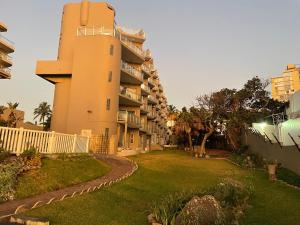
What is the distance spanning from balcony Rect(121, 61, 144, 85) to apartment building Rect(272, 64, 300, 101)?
118ft

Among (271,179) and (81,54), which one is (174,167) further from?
(81,54)

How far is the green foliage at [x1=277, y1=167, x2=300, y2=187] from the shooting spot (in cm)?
1989

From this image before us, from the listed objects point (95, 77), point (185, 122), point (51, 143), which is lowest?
point (51, 143)

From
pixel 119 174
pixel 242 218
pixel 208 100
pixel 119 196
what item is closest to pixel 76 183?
pixel 119 196

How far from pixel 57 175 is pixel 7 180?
368 cm

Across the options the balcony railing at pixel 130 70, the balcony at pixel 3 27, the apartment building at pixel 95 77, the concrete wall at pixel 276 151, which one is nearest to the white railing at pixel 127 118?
the apartment building at pixel 95 77

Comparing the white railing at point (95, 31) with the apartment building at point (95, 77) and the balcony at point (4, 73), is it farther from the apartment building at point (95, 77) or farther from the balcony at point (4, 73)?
the balcony at point (4, 73)

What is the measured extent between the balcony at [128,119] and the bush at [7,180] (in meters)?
27.3

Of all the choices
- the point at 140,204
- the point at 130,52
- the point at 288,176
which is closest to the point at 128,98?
the point at 130,52

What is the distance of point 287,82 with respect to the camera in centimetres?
7556

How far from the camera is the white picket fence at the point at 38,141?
15.5m

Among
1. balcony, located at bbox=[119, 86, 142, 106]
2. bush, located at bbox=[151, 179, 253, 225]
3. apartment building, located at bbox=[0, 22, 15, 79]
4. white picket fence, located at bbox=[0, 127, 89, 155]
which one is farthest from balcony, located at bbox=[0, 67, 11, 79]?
bush, located at bbox=[151, 179, 253, 225]

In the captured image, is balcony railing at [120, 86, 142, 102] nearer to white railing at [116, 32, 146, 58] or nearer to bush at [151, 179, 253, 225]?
white railing at [116, 32, 146, 58]

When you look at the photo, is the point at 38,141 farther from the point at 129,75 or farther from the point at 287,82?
the point at 287,82
